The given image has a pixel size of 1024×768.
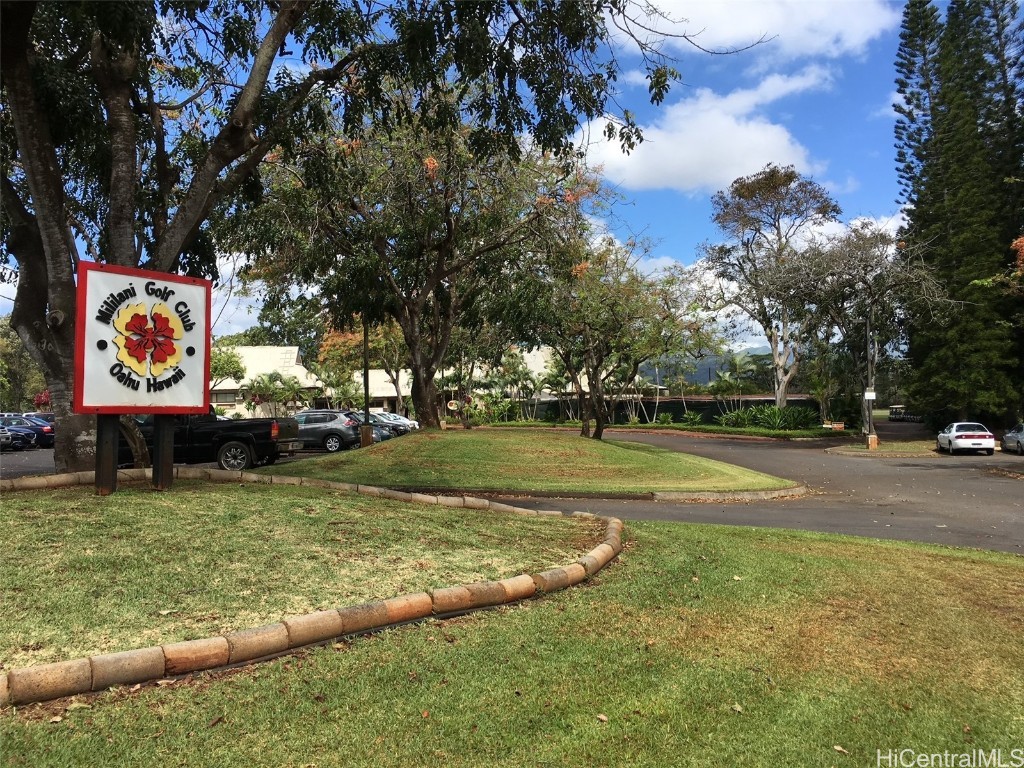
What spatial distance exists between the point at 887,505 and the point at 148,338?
44.5ft

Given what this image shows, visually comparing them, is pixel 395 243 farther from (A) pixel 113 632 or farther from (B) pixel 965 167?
(B) pixel 965 167

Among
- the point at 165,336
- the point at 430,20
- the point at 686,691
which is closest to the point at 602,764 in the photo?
the point at 686,691

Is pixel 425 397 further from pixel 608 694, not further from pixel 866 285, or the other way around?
pixel 866 285

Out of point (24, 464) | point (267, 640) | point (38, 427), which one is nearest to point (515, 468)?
point (267, 640)

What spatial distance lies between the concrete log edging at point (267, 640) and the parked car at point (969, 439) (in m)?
28.5

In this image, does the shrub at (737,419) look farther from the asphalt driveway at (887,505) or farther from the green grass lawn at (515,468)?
the green grass lawn at (515,468)

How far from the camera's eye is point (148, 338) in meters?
7.54

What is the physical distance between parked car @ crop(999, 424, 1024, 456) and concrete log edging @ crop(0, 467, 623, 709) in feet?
97.1

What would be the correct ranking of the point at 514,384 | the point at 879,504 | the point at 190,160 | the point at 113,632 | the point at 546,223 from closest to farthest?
the point at 113,632 → the point at 190,160 → the point at 879,504 → the point at 546,223 → the point at 514,384

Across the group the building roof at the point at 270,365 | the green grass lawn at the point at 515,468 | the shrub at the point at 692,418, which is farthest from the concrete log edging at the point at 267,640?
the building roof at the point at 270,365

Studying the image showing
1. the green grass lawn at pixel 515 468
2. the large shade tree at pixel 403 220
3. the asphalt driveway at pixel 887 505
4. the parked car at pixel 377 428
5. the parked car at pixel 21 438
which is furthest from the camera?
the parked car at pixel 21 438

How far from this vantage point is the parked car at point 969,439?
1137 inches

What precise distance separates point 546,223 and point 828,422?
3329cm

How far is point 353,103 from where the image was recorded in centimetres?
992
